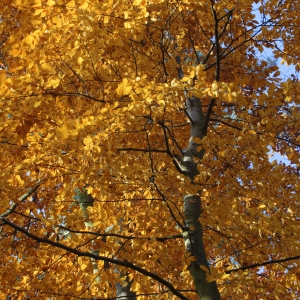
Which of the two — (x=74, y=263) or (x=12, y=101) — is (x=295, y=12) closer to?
(x=12, y=101)

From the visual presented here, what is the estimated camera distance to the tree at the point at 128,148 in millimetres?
2982

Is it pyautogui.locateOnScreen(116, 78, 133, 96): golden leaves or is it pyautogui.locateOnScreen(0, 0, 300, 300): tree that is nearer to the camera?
pyautogui.locateOnScreen(116, 78, 133, 96): golden leaves

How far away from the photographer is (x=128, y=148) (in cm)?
385

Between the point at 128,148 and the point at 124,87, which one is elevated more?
the point at 128,148

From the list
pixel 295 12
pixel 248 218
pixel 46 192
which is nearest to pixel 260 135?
pixel 248 218

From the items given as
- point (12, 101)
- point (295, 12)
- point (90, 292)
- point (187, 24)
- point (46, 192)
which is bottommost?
point (90, 292)

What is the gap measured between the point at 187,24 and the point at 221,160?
70.1 inches

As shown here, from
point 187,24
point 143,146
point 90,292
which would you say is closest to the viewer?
point 90,292

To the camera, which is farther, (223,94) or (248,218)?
(248,218)

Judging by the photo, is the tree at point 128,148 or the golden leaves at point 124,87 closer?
the golden leaves at point 124,87

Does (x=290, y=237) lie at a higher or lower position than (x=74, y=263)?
lower

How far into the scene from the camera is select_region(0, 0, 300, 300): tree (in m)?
2.98

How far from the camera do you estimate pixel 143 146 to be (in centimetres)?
486

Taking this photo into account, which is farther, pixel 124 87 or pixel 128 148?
pixel 128 148
